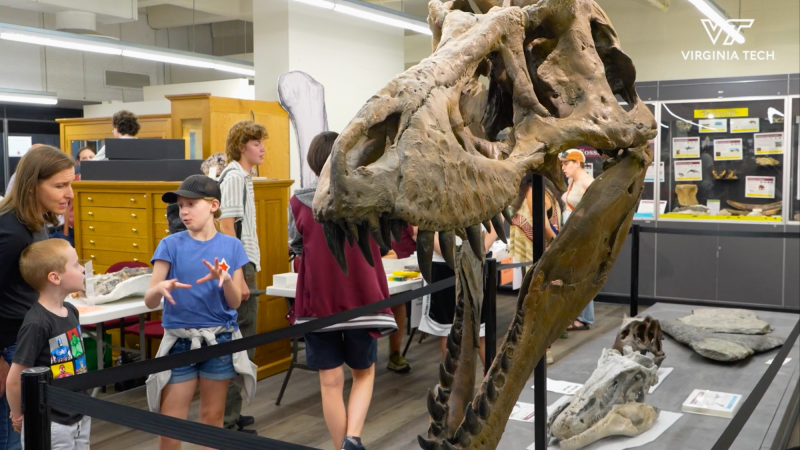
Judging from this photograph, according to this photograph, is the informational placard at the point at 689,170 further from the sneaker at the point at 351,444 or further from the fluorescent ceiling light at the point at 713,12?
the sneaker at the point at 351,444

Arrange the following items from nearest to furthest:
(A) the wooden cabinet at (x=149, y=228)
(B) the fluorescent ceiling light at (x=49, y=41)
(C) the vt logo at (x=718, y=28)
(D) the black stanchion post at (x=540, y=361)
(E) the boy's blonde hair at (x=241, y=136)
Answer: (D) the black stanchion post at (x=540, y=361) → (E) the boy's blonde hair at (x=241, y=136) → (A) the wooden cabinet at (x=149, y=228) → (B) the fluorescent ceiling light at (x=49, y=41) → (C) the vt logo at (x=718, y=28)

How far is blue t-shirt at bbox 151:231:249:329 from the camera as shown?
372 centimetres

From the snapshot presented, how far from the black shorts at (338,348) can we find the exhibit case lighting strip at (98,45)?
6687 millimetres

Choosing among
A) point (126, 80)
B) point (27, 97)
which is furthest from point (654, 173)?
point (126, 80)

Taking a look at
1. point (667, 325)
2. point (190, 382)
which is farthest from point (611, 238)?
point (667, 325)

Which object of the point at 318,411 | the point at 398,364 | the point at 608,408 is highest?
the point at 608,408

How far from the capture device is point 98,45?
9.84 metres

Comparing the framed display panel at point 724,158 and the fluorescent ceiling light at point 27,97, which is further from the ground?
the fluorescent ceiling light at point 27,97

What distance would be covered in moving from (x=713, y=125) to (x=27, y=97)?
37.6ft

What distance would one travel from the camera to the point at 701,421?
377 centimetres

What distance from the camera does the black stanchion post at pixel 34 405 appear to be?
1.72m

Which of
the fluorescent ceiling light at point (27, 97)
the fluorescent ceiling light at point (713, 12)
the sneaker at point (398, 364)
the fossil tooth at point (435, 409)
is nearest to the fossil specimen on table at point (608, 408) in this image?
the fossil tooth at point (435, 409)

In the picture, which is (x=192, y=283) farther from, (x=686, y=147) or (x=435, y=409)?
(x=686, y=147)

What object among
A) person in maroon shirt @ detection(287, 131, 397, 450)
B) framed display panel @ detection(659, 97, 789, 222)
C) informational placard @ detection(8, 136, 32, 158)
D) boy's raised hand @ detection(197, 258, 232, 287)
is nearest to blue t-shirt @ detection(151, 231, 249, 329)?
boy's raised hand @ detection(197, 258, 232, 287)
